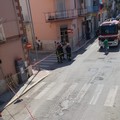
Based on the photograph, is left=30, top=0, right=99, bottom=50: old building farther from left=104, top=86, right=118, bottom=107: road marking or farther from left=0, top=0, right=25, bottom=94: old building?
left=104, top=86, right=118, bottom=107: road marking

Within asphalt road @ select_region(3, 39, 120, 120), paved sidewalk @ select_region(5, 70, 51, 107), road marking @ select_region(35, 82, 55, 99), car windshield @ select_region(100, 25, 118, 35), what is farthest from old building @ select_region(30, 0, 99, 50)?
road marking @ select_region(35, 82, 55, 99)

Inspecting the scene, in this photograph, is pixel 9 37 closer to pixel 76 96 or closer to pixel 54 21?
pixel 76 96

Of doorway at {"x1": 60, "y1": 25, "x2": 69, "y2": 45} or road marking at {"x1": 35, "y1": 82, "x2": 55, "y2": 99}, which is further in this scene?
doorway at {"x1": 60, "y1": 25, "x2": 69, "y2": 45}

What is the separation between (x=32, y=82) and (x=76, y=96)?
4891mm

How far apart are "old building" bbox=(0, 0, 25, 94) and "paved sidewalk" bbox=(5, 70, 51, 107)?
Answer: 133cm

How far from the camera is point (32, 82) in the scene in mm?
17688

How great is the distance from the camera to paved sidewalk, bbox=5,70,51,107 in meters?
15.3

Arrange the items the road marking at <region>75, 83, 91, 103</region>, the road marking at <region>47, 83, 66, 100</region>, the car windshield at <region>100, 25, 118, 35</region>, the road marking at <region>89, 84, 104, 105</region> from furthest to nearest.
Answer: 1. the car windshield at <region>100, 25, 118, 35</region>
2. the road marking at <region>47, 83, 66, 100</region>
3. the road marking at <region>75, 83, 91, 103</region>
4. the road marking at <region>89, 84, 104, 105</region>

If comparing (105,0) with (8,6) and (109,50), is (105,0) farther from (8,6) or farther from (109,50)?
(8,6)

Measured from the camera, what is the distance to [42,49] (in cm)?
2983

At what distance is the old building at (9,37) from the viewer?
53.5 ft

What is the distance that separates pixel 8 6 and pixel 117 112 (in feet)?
35.1

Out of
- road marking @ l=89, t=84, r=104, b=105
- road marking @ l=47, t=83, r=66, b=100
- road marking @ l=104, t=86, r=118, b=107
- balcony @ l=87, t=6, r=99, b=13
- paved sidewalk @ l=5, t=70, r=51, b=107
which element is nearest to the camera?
road marking @ l=104, t=86, r=118, b=107

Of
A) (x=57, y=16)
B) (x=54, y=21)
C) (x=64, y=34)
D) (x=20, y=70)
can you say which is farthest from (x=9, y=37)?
(x=64, y=34)
